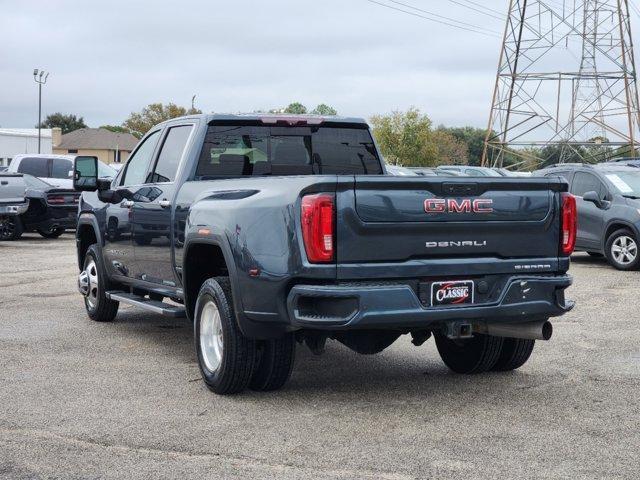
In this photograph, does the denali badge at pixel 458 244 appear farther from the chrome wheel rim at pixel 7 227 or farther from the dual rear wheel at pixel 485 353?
the chrome wheel rim at pixel 7 227

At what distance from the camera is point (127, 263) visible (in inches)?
369

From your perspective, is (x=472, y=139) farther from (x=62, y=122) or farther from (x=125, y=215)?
(x=125, y=215)

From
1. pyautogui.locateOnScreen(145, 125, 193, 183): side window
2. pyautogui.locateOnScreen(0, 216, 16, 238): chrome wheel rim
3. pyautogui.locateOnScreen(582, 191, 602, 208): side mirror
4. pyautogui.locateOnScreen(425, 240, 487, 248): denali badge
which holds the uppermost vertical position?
pyautogui.locateOnScreen(145, 125, 193, 183): side window

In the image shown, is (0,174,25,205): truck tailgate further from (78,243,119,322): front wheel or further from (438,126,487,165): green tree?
(438,126,487,165): green tree

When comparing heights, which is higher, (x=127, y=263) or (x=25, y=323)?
(x=127, y=263)

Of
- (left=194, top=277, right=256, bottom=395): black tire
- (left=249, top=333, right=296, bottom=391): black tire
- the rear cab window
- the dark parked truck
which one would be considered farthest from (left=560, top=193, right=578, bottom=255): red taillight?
the rear cab window

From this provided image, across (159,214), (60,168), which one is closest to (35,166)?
(60,168)

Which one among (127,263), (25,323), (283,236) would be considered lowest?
(25,323)

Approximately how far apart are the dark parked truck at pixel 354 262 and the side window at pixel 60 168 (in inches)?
728

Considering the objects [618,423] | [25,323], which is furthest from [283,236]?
[25,323]

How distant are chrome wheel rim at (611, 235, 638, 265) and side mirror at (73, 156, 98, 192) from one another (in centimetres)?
955

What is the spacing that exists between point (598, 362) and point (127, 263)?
4.20 meters

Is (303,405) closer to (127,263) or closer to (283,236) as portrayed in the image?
(283,236)

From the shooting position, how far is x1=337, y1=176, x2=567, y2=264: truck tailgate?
6195 mm
